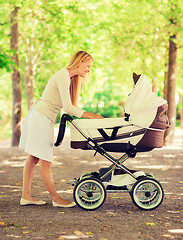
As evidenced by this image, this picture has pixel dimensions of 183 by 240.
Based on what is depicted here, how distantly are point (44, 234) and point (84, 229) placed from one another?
413 millimetres

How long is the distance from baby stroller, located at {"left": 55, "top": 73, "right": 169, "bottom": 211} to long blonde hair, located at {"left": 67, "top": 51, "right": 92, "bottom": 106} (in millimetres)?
342

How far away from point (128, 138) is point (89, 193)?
77cm

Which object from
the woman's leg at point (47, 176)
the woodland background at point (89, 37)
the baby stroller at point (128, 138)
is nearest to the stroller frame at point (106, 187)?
the baby stroller at point (128, 138)

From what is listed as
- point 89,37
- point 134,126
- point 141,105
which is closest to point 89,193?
point 134,126

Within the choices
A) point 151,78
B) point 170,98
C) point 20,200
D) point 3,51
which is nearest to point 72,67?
point 20,200

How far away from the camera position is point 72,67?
553 cm

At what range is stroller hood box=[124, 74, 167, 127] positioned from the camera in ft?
17.7

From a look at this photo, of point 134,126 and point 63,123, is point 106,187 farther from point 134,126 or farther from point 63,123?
point 63,123

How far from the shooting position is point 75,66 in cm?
551

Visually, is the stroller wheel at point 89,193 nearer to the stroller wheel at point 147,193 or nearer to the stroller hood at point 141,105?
the stroller wheel at point 147,193

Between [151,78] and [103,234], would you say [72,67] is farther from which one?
[151,78]

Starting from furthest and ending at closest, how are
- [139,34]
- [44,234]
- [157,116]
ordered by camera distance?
1. [139,34]
2. [157,116]
3. [44,234]

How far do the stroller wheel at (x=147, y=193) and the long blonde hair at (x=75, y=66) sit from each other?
1210mm

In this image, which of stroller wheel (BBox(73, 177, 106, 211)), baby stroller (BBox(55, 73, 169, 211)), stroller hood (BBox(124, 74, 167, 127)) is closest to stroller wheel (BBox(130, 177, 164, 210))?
baby stroller (BBox(55, 73, 169, 211))
